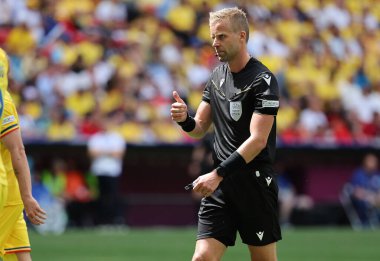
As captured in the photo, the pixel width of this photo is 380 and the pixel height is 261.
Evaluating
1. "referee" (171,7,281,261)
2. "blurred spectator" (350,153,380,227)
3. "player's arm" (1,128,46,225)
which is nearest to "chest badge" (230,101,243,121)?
"referee" (171,7,281,261)

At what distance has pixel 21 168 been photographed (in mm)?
7094

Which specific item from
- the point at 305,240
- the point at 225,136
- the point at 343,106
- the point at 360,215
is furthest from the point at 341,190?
the point at 225,136

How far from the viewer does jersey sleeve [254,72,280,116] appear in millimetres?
7332

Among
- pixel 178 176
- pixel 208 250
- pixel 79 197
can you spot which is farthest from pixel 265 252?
pixel 178 176

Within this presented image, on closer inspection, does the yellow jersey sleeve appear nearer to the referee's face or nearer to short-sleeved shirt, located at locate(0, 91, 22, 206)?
short-sleeved shirt, located at locate(0, 91, 22, 206)

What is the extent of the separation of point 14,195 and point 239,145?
1.76 m

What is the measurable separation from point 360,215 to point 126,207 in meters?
4.78

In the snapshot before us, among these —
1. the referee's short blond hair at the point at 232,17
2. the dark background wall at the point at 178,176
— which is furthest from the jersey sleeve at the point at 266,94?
the dark background wall at the point at 178,176

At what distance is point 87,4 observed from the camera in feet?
71.4

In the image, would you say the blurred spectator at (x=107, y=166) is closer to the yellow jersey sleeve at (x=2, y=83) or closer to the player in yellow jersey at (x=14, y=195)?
the player in yellow jersey at (x=14, y=195)

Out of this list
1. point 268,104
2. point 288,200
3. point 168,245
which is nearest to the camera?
point 268,104

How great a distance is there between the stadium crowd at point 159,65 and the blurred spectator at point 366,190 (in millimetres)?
647

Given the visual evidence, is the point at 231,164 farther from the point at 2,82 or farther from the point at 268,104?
the point at 2,82

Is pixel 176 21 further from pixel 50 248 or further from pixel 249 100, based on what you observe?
pixel 249 100
